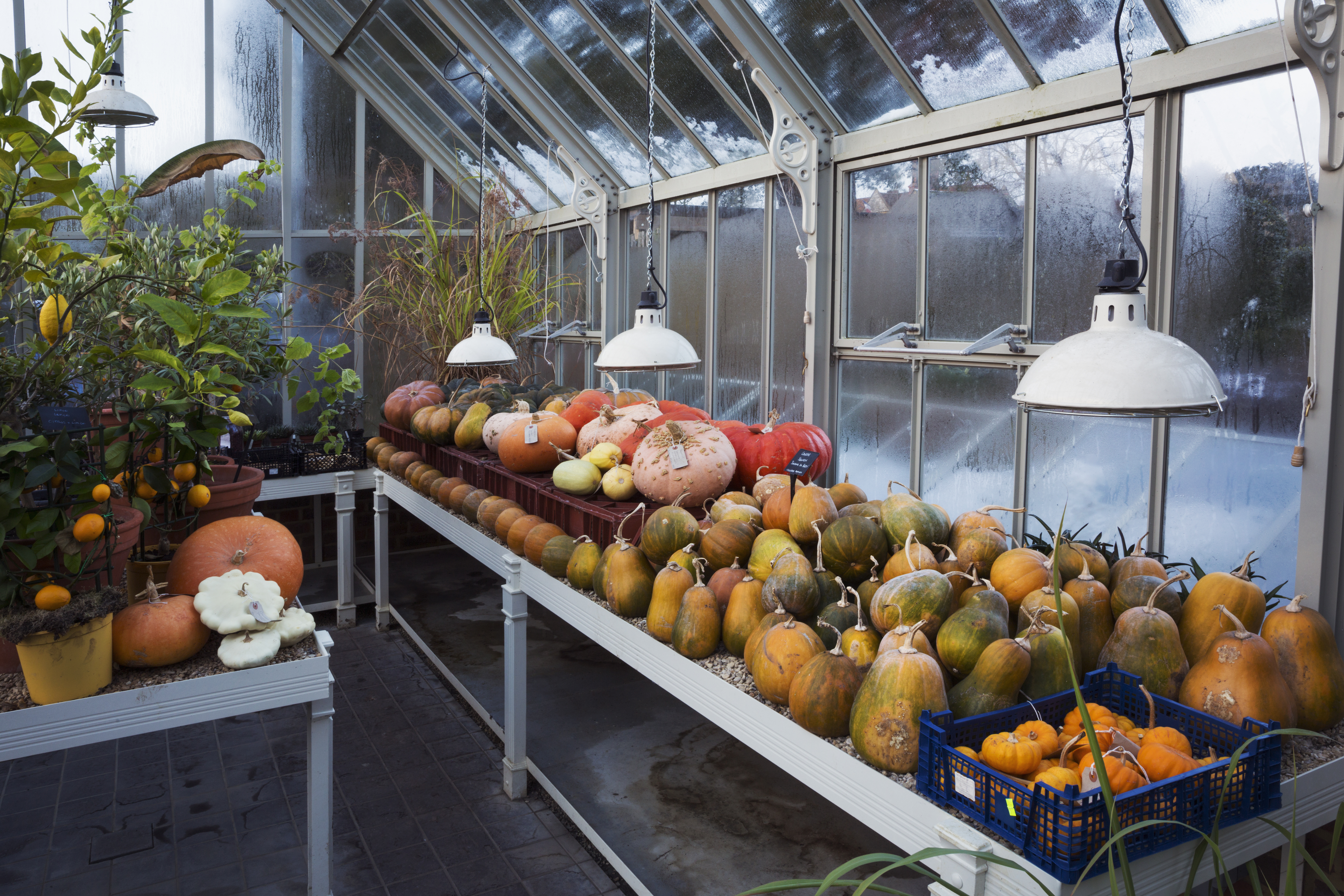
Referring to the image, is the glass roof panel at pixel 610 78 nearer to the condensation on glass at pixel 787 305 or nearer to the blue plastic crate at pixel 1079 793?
the condensation on glass at pixel 787 305

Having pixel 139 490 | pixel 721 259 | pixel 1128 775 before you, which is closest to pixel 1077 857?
pixel 1128 775

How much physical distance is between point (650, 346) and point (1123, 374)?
1.46 meters

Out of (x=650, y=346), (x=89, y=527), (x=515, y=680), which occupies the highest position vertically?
(x=650, y=346)

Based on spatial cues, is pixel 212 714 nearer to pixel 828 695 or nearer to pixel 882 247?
pixel 828 695

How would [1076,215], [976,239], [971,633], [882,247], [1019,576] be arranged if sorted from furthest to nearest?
[882,247] → [976,239] → [1076,215] → [1019,576] → [971,633]

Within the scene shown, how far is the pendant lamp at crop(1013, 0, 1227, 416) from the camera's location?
142cm

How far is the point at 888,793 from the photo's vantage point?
→ 166cm

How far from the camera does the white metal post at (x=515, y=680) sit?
10.4 ft

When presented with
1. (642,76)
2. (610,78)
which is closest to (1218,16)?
(642,76)

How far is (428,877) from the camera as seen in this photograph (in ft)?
9.11

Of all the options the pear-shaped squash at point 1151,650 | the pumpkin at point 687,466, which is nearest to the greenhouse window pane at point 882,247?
the pumpkin at point 687,466

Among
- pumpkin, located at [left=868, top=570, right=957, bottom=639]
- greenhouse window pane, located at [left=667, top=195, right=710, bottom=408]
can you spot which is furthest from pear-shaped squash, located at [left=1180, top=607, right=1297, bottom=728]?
greenhouse window pane, located at [left=667, top=195, right=710, bottom=408]

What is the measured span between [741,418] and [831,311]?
91cm

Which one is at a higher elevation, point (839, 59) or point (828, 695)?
point (839, 59)
